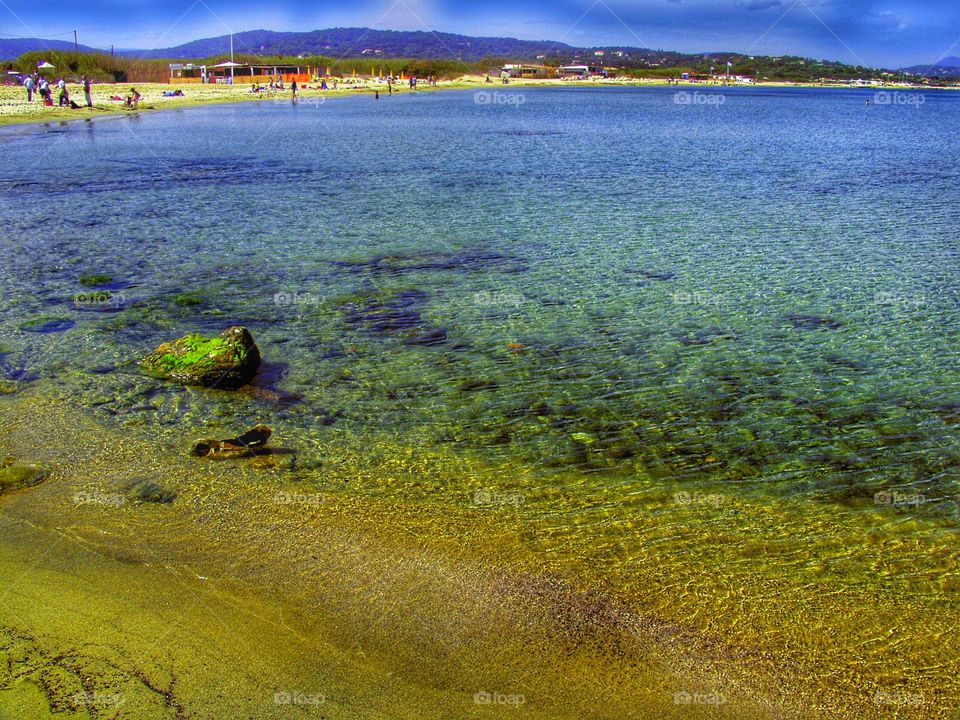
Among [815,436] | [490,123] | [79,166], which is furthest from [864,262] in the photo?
[490,123]

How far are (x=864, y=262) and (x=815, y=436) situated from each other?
1080 cm

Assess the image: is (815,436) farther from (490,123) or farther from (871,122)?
(871,122)

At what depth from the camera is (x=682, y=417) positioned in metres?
10.4

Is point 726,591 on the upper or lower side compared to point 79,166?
lower

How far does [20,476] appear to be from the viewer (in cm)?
844
